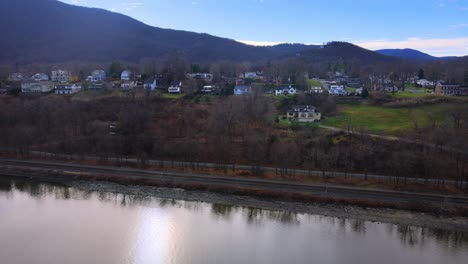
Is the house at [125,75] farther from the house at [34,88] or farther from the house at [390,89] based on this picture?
the house at [390,89]

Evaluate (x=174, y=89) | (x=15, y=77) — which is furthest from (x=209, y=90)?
(x=15, y=77)

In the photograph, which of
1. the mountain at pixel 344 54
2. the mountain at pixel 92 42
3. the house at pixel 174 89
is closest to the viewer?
the house at pixel 174 89

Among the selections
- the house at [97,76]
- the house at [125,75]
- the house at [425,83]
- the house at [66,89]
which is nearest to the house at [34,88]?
the house at [66,89]

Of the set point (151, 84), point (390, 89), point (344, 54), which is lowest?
point (151, 84)

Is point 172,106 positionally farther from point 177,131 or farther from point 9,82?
point 9,82

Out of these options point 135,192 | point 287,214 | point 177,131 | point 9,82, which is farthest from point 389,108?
point 9,82

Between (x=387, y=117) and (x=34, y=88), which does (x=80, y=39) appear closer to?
(x=34, y=88)

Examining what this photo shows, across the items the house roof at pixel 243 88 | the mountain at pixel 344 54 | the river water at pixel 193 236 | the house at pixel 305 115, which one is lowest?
the river water at pixel 193 236

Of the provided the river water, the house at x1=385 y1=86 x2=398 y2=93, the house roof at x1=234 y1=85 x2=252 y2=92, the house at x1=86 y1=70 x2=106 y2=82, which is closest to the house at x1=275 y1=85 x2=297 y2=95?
the house roof at x1=234 y1=85 x2=252 y2=92
